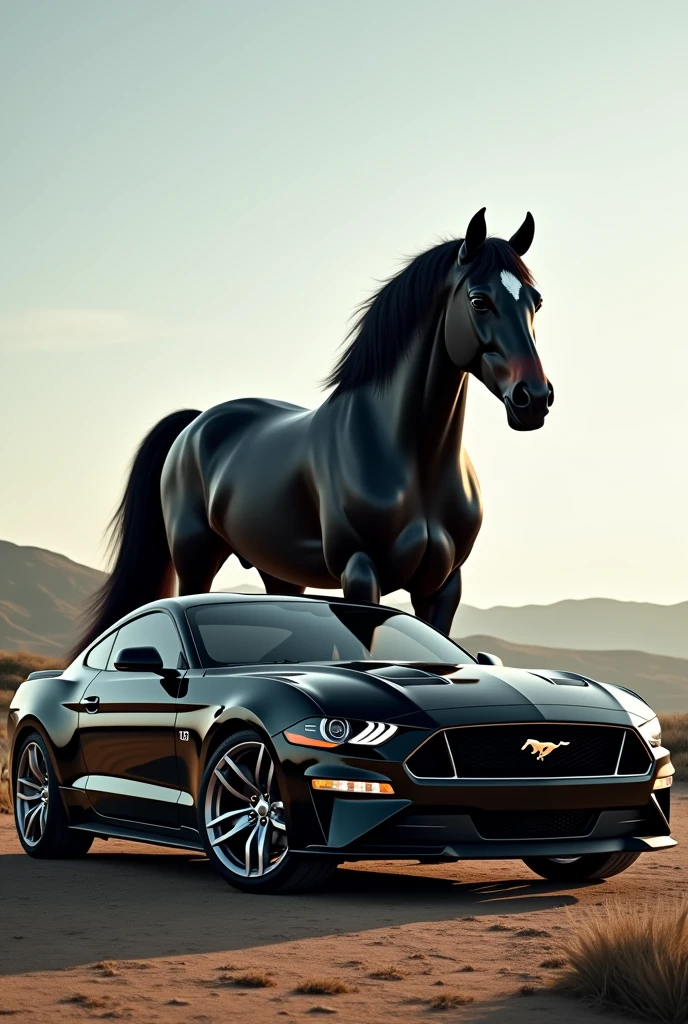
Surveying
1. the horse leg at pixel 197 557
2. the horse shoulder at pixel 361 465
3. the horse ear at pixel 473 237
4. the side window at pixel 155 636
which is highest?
the horse ear at pixel 473 237

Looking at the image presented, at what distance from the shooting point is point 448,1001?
5109 mm

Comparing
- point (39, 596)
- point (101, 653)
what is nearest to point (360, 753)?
point (101, 653)

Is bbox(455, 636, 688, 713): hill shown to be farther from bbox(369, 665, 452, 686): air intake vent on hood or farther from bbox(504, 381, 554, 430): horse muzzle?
bbox(369, 665, 452, 686): air intake vent on hood

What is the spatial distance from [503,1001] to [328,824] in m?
1.99

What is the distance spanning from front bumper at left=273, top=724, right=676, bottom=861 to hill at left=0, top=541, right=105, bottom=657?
446 ft

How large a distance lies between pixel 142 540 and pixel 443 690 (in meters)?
7.92

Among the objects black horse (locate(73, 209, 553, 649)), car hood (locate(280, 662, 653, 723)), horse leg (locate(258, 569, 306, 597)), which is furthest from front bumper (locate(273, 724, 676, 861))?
horse leg (locate(258, 569, 306, 597))

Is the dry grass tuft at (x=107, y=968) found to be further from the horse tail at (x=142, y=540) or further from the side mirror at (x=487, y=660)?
the horse tail at (x=142, y=540)

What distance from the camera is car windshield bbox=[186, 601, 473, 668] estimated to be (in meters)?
8.41

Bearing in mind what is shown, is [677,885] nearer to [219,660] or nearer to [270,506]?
[219,660]

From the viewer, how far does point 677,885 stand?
8.18 metres

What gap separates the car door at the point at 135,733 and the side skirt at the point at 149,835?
6 cm

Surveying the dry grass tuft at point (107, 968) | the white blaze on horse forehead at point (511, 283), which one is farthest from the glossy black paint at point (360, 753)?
the white blaze on horse forehead at point (511, 283)

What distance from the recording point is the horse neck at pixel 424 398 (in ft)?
37.0
